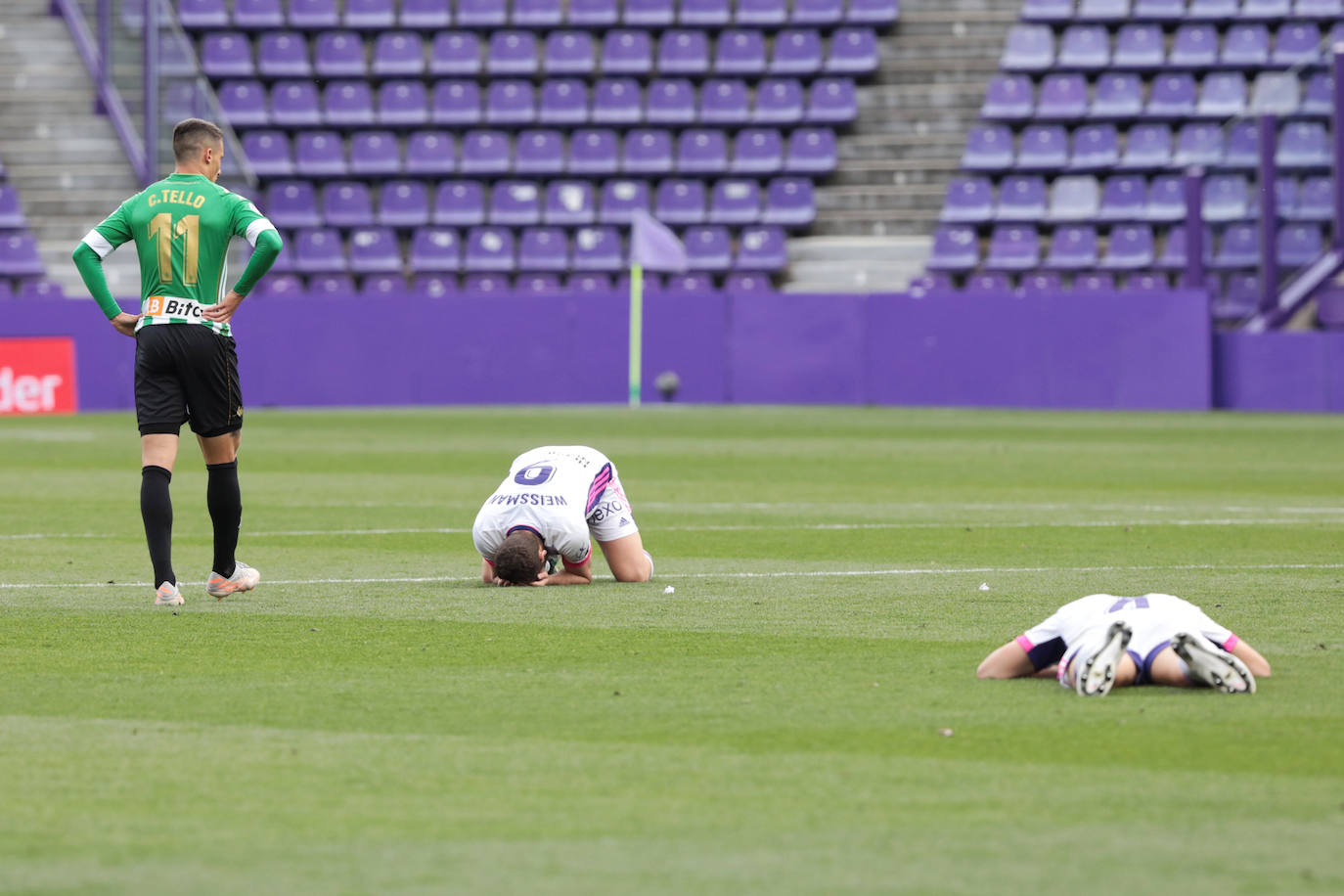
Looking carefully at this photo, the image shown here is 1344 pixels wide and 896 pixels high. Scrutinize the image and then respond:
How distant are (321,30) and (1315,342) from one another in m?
17.6

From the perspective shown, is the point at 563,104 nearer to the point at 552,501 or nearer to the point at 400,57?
the point at 400,57

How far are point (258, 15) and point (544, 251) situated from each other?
22.8ft

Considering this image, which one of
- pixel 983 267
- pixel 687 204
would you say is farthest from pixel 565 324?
pixel 983 267

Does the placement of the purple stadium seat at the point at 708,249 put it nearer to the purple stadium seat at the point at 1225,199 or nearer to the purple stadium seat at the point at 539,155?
the purple stadium seat at the point at 539,155

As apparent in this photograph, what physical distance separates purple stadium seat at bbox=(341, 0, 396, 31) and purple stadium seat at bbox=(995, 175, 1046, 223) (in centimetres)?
1100

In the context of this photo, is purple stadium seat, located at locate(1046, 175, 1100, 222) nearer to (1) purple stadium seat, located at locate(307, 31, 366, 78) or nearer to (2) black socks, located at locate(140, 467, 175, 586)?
(1) purple stadium seat, located at locate(307, 31, 366, 78)

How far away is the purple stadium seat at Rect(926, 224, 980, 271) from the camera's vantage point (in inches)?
1189

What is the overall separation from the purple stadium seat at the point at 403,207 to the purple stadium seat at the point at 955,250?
8353 millimetres

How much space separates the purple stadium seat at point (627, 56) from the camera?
3281cm

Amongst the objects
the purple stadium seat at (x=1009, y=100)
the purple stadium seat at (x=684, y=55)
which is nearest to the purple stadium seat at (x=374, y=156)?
the purple stadium seat at (x=684, y=55)

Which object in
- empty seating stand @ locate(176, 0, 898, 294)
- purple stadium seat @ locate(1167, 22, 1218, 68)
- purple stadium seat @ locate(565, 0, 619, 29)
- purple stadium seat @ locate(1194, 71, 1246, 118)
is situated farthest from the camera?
purple stadium seat @ locate(565, 0, 619, 29)

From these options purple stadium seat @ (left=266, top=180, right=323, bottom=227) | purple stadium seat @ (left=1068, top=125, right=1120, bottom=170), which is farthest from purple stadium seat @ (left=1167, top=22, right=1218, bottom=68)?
purple stadium seat @ (left=266, top=180, right=323, bottom=227)

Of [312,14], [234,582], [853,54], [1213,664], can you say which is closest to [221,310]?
[234,582]

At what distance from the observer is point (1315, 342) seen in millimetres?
26719
